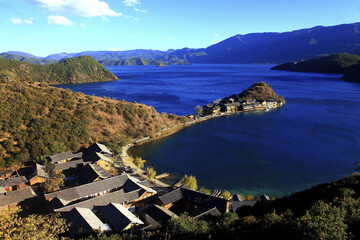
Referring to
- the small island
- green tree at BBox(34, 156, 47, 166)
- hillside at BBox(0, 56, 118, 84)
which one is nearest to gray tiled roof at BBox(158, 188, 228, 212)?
green tree at BBox(34, 156, 47, 166)

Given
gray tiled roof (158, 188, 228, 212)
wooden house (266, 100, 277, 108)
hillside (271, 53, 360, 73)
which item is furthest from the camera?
hillside (271, 53, 360, 73)

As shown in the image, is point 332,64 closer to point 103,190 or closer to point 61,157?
point 61,157

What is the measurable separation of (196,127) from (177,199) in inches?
819

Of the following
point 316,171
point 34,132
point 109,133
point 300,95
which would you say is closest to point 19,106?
point 34,132

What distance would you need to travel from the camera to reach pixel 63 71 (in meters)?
97.8

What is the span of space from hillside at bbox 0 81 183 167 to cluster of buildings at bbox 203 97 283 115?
10.7 meters

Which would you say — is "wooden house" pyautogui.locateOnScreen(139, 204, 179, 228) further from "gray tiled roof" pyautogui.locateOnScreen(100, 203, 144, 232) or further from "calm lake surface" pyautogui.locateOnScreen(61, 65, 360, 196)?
"calm lake surface" pyautogui.locateOnScreen(61, 65, 360, 196)

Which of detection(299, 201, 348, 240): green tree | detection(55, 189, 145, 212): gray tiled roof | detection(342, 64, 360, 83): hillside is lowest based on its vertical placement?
detection(55, 189, 145, 212): gray tiled roof

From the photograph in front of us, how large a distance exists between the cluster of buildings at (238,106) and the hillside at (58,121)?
10715 millimetres

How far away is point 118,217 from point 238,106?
36907 mm

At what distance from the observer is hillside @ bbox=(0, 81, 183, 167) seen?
22.7 meters

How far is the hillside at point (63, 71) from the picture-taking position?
284ft

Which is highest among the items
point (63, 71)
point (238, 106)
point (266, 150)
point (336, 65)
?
point (63, 71)

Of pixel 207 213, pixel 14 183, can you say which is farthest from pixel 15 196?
pixel 207 213
